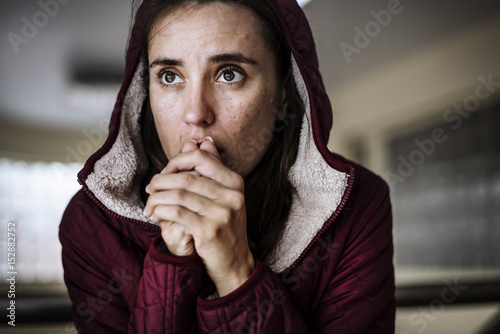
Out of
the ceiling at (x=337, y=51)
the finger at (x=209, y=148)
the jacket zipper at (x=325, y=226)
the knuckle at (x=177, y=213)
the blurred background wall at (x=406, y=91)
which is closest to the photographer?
the knuckle at (x=177, y=213)

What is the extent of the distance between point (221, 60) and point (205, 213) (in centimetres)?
35

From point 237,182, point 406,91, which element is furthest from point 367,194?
point 406,91

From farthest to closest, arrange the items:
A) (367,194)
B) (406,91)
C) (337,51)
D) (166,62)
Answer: (406,91) < (337,51) < (367,194) < (166,62)

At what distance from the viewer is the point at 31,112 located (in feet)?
18.7

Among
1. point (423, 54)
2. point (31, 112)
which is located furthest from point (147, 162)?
point (31, 112)

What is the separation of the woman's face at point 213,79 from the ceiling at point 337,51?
2045mm

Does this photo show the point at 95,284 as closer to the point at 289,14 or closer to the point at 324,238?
the point at 324,238

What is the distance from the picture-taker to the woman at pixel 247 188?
0.84 meters

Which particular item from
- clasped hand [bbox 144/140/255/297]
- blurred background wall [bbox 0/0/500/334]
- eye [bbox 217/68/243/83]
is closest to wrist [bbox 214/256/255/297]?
clasped hand [bbox 144/140/255/297]

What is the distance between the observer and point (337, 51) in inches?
160

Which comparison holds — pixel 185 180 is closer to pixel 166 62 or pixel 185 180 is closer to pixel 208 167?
pixel 208 167

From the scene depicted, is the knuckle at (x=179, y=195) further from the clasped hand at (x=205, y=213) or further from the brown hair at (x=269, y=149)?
the brown hair at (x=269, y=149)

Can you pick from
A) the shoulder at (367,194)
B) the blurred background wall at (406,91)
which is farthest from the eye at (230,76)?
the blurred background wall at (406,91)

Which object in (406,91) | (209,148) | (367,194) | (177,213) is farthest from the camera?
(406,91)
